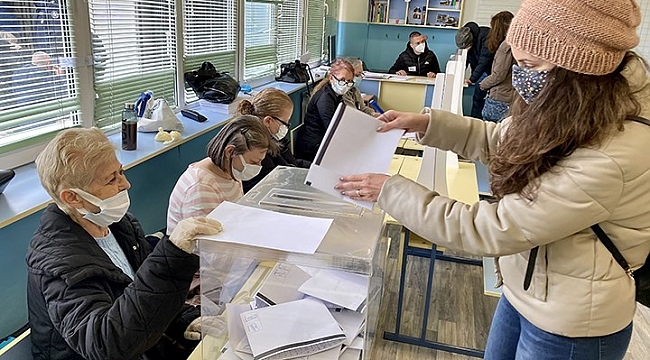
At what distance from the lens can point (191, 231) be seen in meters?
1.07

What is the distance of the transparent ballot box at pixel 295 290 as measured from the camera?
1.10 metres

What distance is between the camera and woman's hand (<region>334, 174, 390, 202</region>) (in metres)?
1.07

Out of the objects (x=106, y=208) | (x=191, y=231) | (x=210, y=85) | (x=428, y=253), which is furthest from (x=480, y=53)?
(x=191, y=231)

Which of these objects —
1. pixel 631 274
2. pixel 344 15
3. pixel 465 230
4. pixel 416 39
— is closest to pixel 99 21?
pixel 465 230

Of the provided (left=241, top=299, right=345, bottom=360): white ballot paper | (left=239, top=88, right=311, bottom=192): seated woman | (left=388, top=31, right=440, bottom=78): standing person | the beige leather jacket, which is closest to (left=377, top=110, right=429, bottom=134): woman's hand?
the beige leather jacket

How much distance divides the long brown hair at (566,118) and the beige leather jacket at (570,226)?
18 mm

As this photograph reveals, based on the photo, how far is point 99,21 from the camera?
2418 mm

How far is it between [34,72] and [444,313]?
2.31 m

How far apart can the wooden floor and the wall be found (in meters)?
1.24

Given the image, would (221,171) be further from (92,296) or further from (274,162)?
(92,296)

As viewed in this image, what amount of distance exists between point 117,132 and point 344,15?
18.1 ft

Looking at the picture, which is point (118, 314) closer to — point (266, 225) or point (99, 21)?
point (266, 225)

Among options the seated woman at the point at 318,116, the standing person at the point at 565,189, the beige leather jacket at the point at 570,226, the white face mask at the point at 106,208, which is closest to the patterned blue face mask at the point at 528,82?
the standing person at the point at 565,189

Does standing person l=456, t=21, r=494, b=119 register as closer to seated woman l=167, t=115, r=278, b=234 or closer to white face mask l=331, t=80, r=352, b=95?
white face mask l=331, t=80, r=352, b=95
